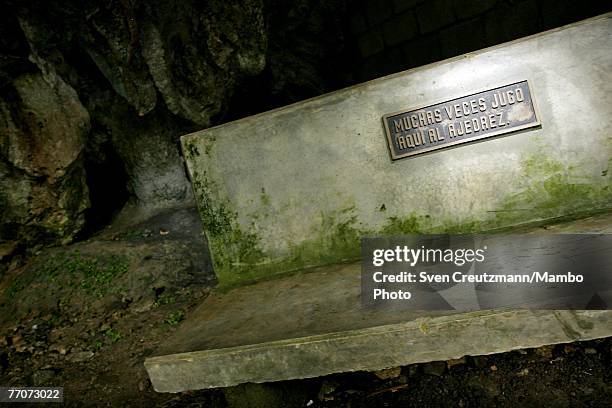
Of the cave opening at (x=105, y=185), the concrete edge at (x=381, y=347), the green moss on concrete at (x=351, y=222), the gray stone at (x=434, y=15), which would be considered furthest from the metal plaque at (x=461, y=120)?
the cave opening at (x=105, y=185)

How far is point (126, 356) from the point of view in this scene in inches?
142

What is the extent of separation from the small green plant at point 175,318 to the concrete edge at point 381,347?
6.38 feet

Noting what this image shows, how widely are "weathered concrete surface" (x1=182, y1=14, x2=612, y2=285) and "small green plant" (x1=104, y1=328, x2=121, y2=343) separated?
1.75m

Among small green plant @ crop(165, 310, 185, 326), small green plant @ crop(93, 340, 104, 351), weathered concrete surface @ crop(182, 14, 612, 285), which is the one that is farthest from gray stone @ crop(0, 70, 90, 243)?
weathered concrete surface @ crop(182, 14, 612, 285)

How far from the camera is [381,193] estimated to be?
2697mm

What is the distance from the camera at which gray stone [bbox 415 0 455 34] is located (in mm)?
5922

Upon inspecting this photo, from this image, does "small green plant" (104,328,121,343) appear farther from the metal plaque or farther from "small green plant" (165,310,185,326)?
the metal plaque

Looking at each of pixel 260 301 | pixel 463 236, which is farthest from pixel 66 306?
pixel 463 236

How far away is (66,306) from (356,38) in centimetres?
653

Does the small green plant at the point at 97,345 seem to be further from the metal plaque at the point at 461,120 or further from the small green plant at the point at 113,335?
the metal plaque at the point at 461,120

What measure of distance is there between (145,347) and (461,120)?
3399mm

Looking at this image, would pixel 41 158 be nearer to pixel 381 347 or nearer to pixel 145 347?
pixel 145 347

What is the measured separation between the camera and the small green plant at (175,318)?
3.92 metres

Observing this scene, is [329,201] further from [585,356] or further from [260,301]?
[585,356]
